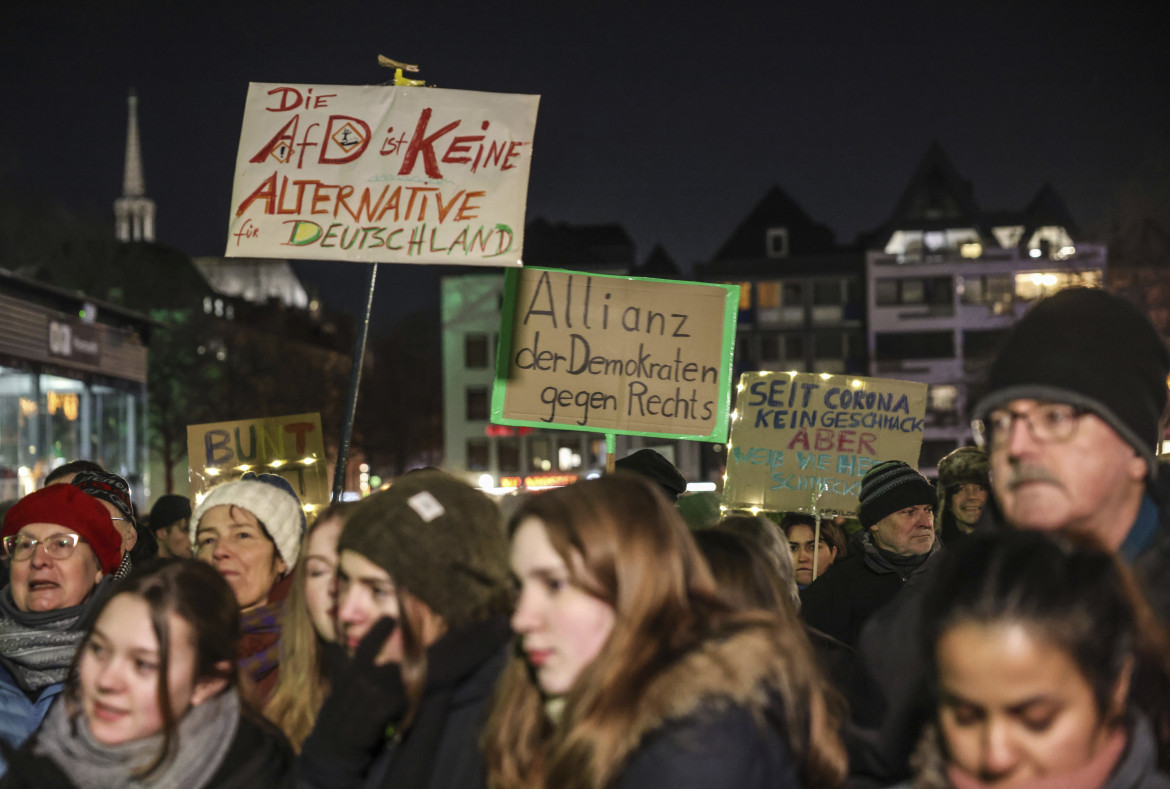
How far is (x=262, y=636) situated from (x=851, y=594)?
2.94m

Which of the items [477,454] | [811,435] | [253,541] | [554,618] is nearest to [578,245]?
[477,454]

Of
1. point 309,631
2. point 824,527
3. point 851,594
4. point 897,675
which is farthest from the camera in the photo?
point 824,527

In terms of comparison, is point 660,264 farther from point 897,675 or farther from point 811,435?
point 897,675

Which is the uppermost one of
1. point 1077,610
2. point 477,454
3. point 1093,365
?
point 1093,365

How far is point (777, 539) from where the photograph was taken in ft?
14.1

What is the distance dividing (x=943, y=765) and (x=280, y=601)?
9.75 feet

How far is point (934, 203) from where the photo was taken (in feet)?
192

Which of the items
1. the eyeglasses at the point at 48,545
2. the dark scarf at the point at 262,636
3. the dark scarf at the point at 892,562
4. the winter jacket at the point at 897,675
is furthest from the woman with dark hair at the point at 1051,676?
the dark scarf at the point at 892,562

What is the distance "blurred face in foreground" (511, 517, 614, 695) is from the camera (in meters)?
2.35

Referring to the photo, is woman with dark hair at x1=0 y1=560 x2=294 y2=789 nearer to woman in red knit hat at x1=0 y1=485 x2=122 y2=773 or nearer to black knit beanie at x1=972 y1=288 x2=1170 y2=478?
woman in red knit hat at x1=0 y1=485 x2=122 y2=773

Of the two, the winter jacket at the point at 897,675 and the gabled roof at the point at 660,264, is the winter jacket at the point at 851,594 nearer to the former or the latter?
the winter jacket at the point at 897,675

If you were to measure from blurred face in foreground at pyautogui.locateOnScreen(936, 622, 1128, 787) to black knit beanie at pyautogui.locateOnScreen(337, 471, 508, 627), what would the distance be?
4.55 ft

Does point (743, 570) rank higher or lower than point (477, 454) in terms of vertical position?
higher

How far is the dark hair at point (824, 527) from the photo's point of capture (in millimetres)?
8148
